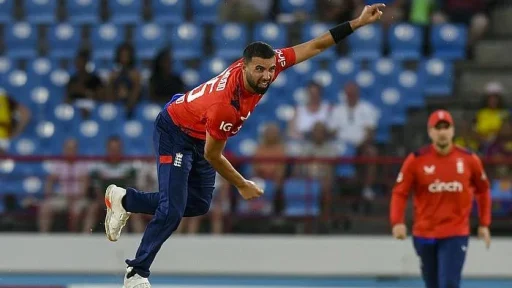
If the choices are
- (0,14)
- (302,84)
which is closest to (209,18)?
(302,84)

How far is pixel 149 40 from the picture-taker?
19578 mm

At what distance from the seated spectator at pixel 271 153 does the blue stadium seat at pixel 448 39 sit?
3.55 m

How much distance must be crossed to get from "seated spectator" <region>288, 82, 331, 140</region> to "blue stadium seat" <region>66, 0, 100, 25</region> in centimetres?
426

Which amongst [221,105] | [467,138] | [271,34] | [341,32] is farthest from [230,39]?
[221,105]

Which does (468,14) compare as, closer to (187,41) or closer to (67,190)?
(187,41)

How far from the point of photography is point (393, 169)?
16.4 meters

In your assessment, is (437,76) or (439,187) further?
(437,76)

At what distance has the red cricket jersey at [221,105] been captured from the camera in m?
9.82

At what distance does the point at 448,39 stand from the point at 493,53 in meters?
0.78

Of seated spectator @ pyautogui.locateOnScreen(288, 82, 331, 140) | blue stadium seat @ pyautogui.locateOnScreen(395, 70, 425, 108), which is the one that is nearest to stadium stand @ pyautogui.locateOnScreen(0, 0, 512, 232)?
blue stadium seat @ pyautogui.locateOnScreen(395, 70, 425, 108)

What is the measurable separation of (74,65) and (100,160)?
3.32m

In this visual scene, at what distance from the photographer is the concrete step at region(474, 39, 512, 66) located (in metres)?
19.6

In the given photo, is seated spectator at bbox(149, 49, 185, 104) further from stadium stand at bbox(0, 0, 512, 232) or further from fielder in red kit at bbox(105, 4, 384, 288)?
fielder in red kit at bbox(105, 4, 384, 288)

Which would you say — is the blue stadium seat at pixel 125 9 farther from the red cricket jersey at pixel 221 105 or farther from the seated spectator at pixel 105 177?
the red cricket jersey at pixel 221 105
